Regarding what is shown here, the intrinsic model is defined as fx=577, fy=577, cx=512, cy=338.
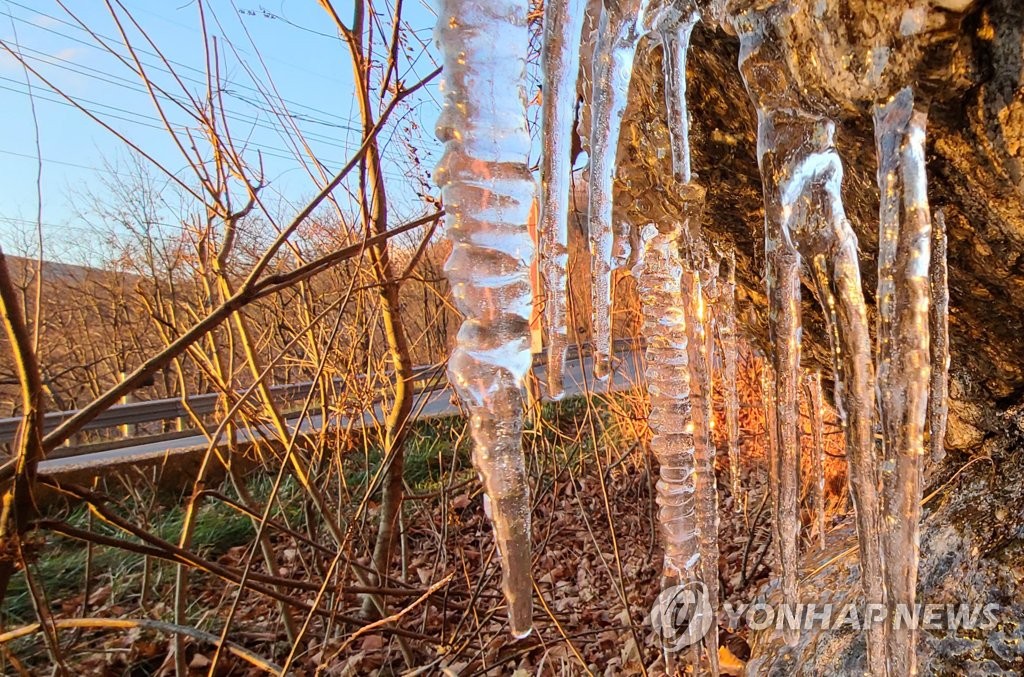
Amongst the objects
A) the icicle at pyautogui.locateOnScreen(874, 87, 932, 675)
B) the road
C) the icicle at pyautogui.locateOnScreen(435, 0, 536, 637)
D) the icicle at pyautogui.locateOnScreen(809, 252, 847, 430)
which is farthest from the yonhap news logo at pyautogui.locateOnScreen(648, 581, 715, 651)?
the road

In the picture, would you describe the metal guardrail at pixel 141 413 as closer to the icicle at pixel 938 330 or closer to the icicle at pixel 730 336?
the icicle at pixel 730 336

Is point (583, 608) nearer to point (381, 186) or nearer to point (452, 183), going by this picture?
point (381, 186)

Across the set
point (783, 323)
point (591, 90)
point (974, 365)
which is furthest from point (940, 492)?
point (591, 90)

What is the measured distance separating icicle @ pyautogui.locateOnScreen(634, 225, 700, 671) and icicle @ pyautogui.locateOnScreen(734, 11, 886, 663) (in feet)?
1.95

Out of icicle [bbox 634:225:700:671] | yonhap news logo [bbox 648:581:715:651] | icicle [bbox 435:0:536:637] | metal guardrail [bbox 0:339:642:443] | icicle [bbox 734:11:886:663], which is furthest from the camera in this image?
metal guardrail [bbox 0:339:642:443]

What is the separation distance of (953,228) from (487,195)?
94 cm

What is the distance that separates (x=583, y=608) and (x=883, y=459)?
243cm

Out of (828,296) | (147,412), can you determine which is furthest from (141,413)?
(828,296)

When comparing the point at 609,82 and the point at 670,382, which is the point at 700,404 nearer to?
the point at 670,382

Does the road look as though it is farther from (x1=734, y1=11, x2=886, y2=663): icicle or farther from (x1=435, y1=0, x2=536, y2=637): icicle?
(x1=435, y1=0, x2=536, y2=637): icicle

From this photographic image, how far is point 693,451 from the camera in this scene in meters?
1.62

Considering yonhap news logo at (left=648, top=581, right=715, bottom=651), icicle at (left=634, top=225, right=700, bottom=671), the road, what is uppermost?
icicle at (left=634, top=225, right=700, bottom=671)

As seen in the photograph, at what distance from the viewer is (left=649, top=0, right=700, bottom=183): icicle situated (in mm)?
1038

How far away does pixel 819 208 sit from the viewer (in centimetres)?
92
